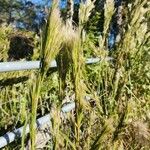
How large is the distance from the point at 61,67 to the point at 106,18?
110cm

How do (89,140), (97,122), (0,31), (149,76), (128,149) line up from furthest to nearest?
(0,31)
(149,76)
(128,149)
(97,122)
(89,140)

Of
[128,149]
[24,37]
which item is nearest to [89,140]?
[128,149]

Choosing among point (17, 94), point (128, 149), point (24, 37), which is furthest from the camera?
point (24, 37)

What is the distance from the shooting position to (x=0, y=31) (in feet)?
20.9

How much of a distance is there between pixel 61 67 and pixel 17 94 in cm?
155

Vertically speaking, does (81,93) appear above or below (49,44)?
below

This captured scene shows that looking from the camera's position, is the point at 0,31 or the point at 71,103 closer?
the point at 71,103

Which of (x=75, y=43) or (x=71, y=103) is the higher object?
(x=75, y=43)

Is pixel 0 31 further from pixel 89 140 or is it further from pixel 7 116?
pixel 89 140

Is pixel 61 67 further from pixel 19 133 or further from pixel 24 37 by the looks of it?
pixel 24 37

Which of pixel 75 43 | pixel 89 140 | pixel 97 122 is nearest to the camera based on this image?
pixel 75 43

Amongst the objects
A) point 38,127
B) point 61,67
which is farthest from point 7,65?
point 38,127

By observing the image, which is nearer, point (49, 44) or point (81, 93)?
point (49, 44)

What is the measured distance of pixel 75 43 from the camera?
176 centimetres
